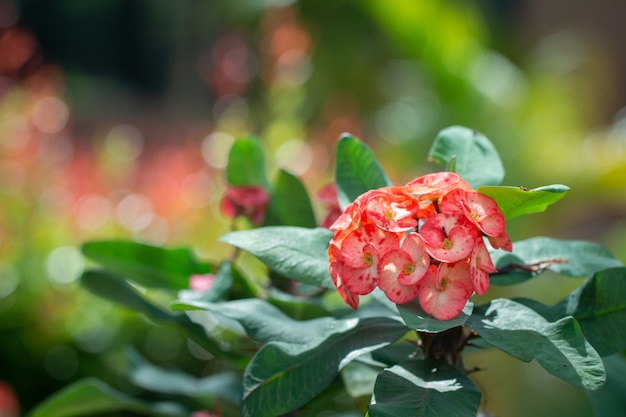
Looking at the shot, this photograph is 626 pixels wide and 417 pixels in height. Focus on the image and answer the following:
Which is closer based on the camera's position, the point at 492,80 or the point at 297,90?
the point at 297,90

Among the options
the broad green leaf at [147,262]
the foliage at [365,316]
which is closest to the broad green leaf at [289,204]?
the foliage at [365,316]

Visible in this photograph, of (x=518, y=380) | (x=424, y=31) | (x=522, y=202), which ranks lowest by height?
(x=518, y=380)

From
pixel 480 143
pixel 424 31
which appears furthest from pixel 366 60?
pixel 480 143

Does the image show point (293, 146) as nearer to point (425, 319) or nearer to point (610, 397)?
point (610, 397)

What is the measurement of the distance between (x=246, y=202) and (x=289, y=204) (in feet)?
0.17

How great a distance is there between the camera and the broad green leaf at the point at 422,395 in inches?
22.7

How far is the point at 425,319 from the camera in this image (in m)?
0.60

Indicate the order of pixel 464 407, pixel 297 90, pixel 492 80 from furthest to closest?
pixel 492 80, pixel 297 90, pixel 464 407

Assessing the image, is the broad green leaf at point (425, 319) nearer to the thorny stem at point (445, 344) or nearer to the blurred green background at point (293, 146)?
the thorny stem at point (445, 344)

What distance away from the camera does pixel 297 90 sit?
11.0 ft

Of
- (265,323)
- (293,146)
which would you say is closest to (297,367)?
(265,323)

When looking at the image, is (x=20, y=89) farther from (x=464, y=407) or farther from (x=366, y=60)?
(x=366, y=60)

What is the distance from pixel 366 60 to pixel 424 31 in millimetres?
3331

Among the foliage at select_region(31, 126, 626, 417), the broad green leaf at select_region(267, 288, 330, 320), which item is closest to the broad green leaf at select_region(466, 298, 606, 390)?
the foliage at select_region(31, 126, 626, 417)
